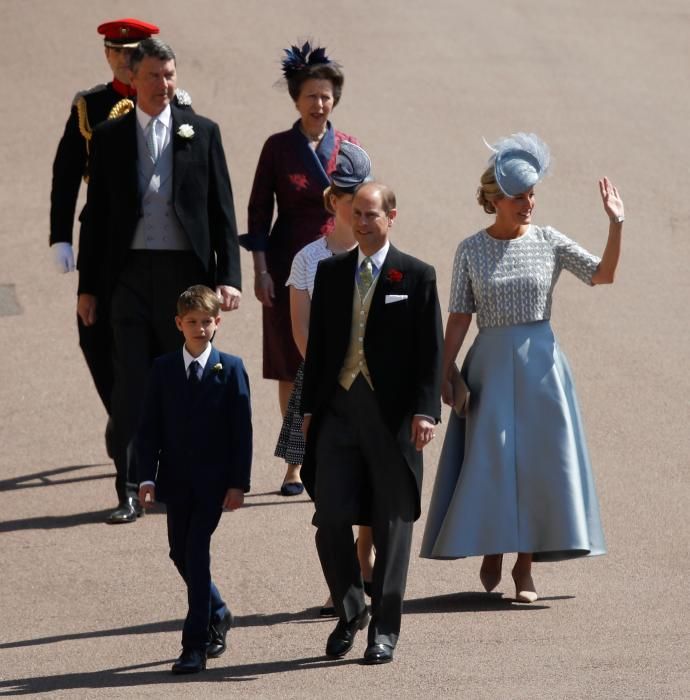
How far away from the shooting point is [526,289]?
23.7 ft

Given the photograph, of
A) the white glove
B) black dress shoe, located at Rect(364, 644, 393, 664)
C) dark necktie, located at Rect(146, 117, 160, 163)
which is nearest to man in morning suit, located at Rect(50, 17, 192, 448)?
the white glove

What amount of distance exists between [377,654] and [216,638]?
0.58 m

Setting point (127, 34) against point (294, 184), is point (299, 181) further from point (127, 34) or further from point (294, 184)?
point (127, 34)

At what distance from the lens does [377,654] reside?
622 centimetres

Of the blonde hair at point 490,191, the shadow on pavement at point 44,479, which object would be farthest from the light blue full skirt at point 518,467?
the shadow on pavement at point 44,479

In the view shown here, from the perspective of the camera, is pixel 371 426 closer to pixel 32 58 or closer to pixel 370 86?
pixel 370 86

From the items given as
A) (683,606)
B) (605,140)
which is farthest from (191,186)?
(605,140)

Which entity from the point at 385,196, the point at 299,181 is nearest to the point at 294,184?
the point at 299,181

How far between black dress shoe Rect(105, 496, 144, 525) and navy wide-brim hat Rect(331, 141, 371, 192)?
206 centimetres

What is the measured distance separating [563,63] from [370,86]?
1.65 meters

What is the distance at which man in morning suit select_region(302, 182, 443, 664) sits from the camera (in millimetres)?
6379

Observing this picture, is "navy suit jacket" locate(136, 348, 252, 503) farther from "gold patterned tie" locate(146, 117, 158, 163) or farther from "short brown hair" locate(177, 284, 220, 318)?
A: "gold patterned tie" locate(146, 117, 158, 163)

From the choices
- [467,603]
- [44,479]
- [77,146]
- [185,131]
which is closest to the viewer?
[467,603]

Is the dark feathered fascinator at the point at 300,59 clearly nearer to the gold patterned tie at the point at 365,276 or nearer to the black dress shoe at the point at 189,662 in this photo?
the gold patterned tie at the point at 365,276
